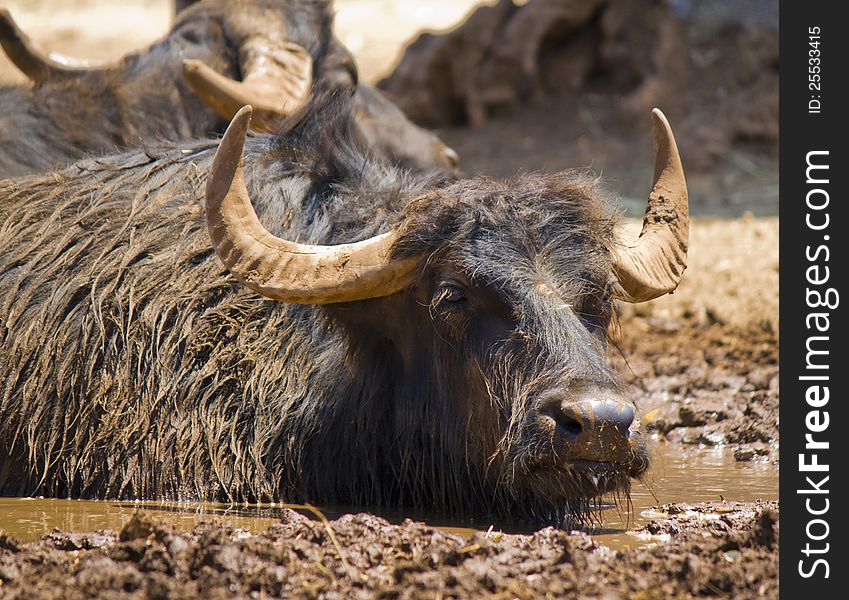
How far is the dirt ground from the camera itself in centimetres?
372

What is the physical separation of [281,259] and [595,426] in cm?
146

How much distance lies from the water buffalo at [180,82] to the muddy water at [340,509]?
3035mm

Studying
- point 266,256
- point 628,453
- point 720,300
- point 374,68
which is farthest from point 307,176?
point 374,68

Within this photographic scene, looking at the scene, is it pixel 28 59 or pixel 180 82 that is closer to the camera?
pixel 180 82

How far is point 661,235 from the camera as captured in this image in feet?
18.4

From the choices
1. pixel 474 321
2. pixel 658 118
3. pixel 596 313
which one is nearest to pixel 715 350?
pixel 658 118

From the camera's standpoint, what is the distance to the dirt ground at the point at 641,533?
3.72m

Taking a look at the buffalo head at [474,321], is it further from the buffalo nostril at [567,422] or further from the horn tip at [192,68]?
the horn tip at [192,68]

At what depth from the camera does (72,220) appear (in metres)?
6.26

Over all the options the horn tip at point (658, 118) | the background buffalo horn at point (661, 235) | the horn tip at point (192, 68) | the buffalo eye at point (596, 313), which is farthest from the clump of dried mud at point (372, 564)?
the horn tip at point (192, 68)

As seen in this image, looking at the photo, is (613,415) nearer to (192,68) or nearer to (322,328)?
(322,328)
